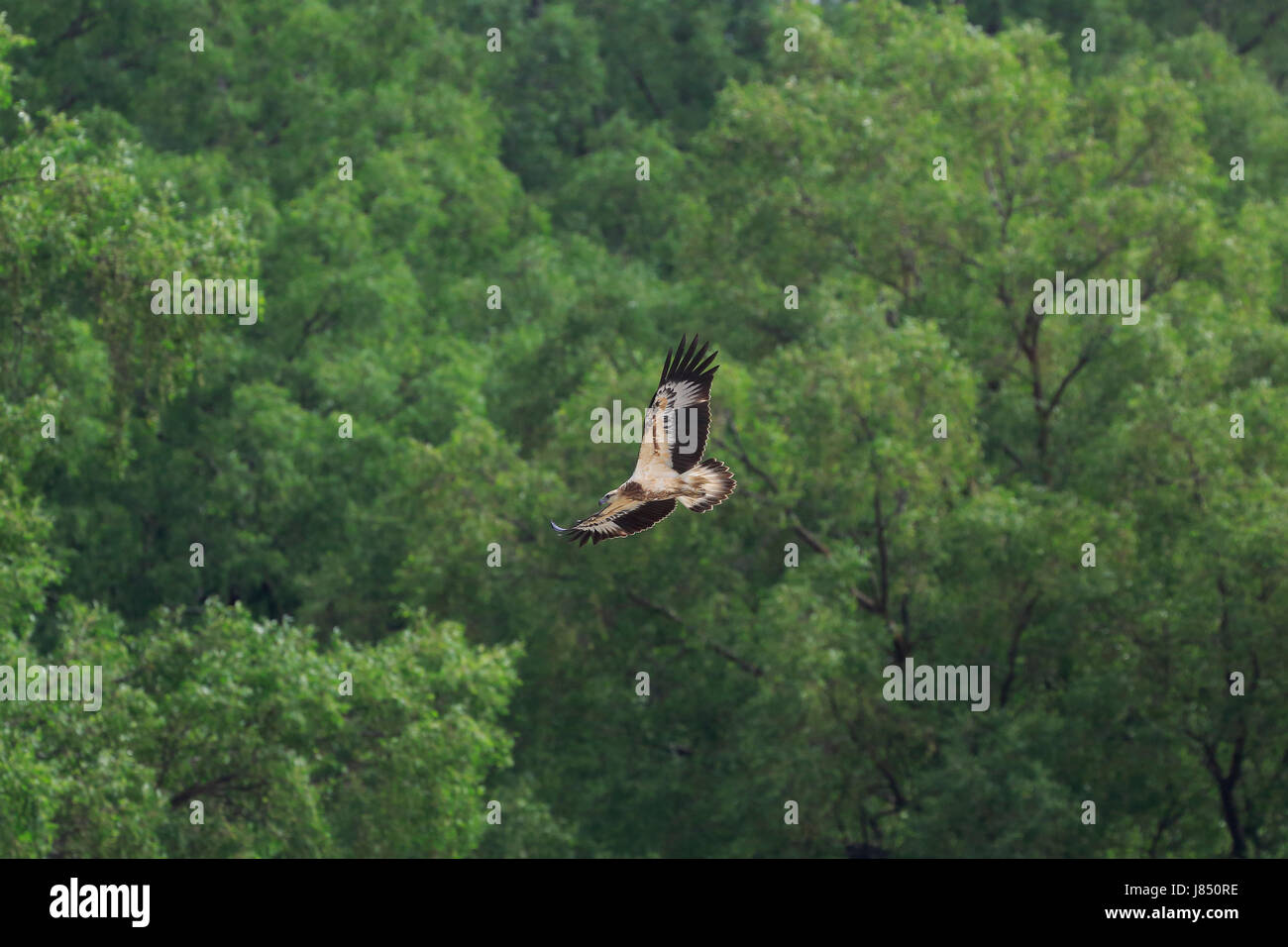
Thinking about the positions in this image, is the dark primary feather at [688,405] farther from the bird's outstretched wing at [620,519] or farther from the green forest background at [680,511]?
the green forest background at [680,511]

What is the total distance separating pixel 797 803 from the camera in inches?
1324

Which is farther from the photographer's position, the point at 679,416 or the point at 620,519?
the point at 679,416

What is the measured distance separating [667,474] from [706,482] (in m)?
0.31

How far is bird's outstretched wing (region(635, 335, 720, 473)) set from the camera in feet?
55.1

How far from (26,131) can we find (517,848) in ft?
40.9

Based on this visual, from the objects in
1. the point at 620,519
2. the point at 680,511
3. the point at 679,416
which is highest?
the point at 680,511

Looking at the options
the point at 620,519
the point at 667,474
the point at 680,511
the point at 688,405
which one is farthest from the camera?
Answer: the point at 680,511

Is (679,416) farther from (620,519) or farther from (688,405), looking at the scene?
(620,519)

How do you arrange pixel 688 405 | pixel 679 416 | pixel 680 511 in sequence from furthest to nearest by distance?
1. pixel 680 511
2. pixel 688 405
3. pixel 679 416

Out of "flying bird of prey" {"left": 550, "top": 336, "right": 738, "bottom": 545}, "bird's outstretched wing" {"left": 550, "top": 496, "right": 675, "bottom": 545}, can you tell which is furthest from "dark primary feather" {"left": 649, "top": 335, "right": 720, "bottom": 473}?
"bird's outstretched wing" {"left": 550, "top": 496, "right": 675, "bottom": 545}

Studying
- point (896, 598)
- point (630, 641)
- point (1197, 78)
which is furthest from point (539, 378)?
point (1197, 78)

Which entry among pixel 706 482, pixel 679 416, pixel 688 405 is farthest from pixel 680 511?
pixel 706 482

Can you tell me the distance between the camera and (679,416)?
17.0 metres
